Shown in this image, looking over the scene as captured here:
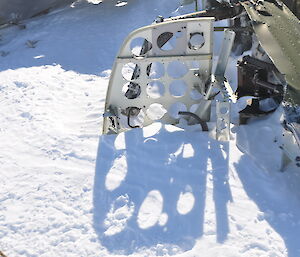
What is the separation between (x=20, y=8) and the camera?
1071 cm

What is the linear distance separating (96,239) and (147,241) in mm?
469

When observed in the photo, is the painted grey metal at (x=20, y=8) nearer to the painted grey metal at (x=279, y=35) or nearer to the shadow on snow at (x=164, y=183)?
the shadow on snow at (x=164, y=183)

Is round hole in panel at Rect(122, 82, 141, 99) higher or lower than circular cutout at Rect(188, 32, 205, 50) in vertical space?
lower

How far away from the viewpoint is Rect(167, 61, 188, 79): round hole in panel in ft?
21.3

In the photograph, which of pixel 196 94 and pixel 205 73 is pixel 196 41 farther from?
pixel 196 94

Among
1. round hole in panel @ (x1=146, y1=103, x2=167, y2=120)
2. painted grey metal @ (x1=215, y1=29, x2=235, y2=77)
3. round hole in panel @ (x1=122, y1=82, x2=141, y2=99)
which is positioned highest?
painted grey metal @ (x1=215, y1=29, x2=235, y2=77)

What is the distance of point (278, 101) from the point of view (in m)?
5.25

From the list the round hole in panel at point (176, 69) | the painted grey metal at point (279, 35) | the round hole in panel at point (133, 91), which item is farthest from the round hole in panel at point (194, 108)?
the painted grey metal at point (279, 35)

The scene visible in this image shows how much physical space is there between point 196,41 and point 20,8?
23.2 feet

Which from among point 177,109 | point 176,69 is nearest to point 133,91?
point 177,109

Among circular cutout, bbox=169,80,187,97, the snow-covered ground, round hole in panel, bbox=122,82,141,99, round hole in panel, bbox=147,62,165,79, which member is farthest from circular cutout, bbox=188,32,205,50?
round hole in panel, bbox=147,62,165,79

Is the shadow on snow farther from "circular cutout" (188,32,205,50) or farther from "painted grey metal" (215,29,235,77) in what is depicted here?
"circular cutout" (188,32,205,50)

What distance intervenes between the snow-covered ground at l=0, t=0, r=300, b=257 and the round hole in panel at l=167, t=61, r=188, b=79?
52.3 inches

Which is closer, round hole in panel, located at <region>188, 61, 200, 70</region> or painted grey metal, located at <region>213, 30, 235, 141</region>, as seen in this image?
painted grey metal, located at <region>213, 30, 235, 141</region>
